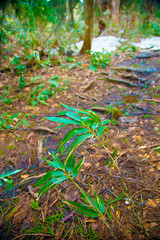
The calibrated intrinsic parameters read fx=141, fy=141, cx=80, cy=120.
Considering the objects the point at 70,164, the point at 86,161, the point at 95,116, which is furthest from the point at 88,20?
the point at 70,164

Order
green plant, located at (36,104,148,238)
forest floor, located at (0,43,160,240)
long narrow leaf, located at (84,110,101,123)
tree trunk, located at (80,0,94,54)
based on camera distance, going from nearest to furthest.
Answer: green plant, located at (36,104,148,238)
long narrow leaf, located at (84,110,101,123)
forest floor, located at (0,43,160,240)
tree trunk, located at (80,0,94,54)

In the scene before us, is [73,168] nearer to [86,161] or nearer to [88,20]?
[86,161]

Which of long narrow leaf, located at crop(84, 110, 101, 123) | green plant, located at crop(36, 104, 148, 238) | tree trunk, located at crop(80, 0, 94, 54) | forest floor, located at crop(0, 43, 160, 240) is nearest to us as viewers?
green plant, located at crop(36, 104, 148, 238)

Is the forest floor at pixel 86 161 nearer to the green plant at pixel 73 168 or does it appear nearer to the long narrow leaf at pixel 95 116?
the green plant at pixel 73 168

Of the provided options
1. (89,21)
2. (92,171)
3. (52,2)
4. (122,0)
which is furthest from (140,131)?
(122,0)

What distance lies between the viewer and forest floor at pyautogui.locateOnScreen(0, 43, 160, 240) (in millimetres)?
978

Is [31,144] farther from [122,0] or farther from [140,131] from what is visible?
[122,0]

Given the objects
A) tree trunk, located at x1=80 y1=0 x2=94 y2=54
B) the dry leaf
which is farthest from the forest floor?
tree trunk, located at x1=80 y1=0 x2=94 y2=54

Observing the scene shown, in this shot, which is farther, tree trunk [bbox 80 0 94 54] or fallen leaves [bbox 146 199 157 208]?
tree trunk [bbox 80 0 94 54]

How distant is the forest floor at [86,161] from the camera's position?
0.98 m

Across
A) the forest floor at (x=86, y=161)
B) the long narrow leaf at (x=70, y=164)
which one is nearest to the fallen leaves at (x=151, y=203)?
the forest floor at (x=86, y=161)

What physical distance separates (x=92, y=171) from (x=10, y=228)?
0.78m

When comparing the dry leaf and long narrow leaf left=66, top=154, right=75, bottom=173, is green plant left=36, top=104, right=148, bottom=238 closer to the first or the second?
long narrow leaf left=66, top=154, right=75, bottom=173

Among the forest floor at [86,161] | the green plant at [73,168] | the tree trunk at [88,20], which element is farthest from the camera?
the tree trunk at [88,20]
